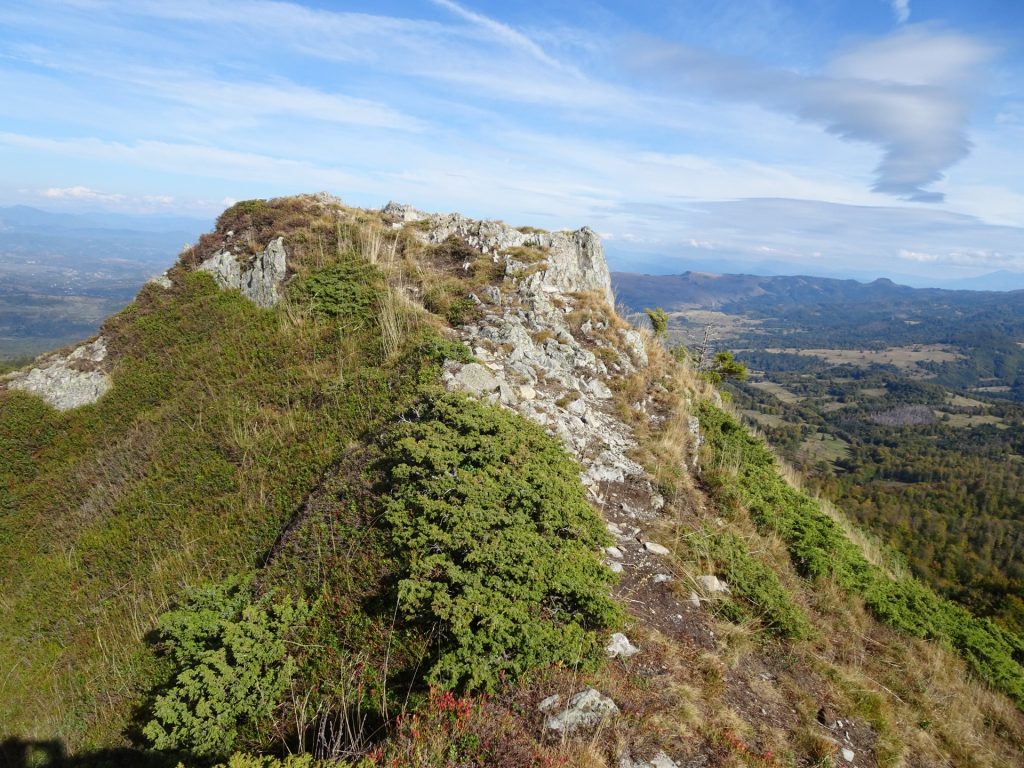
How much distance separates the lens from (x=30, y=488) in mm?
11734

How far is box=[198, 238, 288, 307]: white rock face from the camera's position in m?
14.5

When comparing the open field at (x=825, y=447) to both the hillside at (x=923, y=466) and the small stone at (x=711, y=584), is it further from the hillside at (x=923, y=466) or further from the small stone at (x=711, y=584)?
the small stone at (x=711, y=584)

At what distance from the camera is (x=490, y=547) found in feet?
18.1

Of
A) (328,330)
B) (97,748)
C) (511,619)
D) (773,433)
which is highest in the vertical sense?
(328,330)

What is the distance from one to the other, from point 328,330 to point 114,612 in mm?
6828

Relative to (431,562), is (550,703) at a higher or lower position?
lower

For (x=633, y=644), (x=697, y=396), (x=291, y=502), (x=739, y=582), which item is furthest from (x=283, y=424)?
(x=697, y=396)

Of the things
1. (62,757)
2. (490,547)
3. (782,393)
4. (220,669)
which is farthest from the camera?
(782,393)

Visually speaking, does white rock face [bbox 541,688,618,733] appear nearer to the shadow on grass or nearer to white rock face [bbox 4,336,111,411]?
the shadow on grass

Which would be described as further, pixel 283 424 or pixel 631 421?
A: pixel 631 421

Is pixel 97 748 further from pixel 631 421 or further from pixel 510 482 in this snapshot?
pixel 631 421

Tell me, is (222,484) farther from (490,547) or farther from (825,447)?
(825,447)

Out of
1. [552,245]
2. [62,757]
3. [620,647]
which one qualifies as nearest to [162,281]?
[552,245]

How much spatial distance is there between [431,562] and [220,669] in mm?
2401
